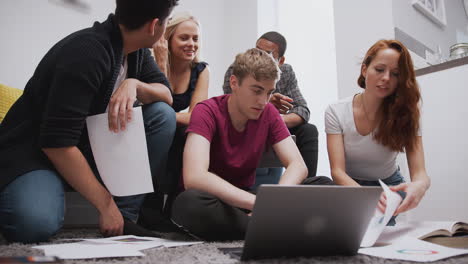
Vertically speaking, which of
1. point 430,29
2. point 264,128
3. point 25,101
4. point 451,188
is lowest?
point 451,188

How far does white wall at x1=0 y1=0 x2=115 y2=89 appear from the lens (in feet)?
6.40

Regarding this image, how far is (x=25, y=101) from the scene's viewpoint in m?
0.92

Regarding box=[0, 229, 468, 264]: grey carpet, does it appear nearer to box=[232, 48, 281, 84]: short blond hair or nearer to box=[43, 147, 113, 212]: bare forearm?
box=[43, 147, 113, 212]: bare forearm

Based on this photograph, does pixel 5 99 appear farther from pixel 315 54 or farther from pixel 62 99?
pixel 315 54

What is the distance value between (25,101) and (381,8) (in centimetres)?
197

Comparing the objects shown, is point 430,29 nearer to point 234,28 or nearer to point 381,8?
point 381,8

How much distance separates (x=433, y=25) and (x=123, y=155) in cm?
243

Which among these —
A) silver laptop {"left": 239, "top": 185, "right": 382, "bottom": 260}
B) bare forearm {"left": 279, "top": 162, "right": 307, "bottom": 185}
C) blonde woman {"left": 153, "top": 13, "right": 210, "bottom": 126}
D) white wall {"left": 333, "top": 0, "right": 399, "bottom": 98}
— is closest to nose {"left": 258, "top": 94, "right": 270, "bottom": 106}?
bare forearm {"left": 279, "top": 162, "right": 307, "bottom": 185}

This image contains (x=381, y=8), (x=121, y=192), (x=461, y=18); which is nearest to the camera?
(x=121, y=192)

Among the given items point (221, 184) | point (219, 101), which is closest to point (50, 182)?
point (221, 184)

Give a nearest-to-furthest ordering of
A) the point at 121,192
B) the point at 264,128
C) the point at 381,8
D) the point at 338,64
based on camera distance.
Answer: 1. the point at 121,192
2. the point at 264,128
3. the point at 381,8
4. the point at 338,64

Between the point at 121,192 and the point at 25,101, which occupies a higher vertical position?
the point at 25,101

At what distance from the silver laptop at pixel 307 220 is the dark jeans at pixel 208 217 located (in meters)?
0.28

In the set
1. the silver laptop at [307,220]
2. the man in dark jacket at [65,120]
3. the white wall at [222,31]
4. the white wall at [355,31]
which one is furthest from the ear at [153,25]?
the white wall at [222,31]
